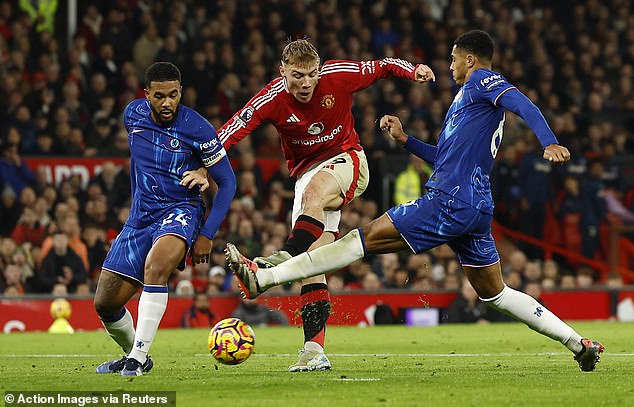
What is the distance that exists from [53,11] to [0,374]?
13004mm

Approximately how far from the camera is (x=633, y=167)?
20.6m

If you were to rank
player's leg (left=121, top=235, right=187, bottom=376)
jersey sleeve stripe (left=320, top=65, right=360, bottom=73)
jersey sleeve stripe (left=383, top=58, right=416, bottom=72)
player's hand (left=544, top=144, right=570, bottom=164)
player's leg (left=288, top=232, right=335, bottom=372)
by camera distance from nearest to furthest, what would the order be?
1. player's hand (left=544, top=144, right=570, bottom=164)
2. player's leg (left=121, top=235, right=187, bottom=376)
3. player's leg (left=288, top=232, right=335, bottom=372)
4. jersey sleeve stripe (left=383, top=58, right=416, bottom=72)
5. jersey sleeve stripe (left=320, top=65, right=360, bottom=73)

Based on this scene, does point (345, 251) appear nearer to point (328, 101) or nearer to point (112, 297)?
point (328, 101)

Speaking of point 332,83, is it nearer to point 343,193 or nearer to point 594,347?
point 343,193

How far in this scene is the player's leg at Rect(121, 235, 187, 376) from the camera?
8.46 meters

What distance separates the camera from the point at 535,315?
348 inches

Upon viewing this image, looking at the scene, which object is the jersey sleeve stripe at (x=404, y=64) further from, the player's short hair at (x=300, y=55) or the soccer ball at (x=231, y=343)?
the soccer ball at (x=231, y=343)

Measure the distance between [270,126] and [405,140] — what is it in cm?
1056

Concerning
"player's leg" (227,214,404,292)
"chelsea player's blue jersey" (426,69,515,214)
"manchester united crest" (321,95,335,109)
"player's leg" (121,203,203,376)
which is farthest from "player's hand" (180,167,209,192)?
"chelsea player's blue jersey" (426,69,515,214)

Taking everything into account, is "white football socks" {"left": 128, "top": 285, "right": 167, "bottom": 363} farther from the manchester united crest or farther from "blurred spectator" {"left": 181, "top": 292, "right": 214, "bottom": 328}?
"blurred spectator" {"left": 181, "top": 292, "right": 214, "bottom": 328}

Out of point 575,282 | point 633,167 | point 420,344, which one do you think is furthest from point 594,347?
point 633,167

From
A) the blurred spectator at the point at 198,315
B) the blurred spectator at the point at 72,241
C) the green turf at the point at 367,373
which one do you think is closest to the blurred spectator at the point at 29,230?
the blurred spectator at the point at 72,241

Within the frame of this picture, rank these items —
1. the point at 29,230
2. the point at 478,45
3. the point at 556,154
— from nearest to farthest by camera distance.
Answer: the point at 556,154, the point at 478,45, the point at 29,230

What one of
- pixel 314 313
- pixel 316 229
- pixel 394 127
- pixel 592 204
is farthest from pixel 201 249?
pixel 592 204
